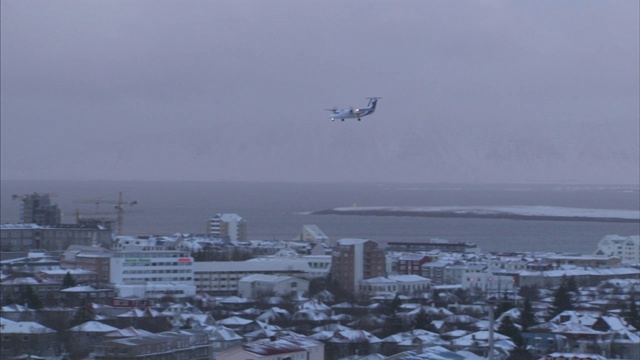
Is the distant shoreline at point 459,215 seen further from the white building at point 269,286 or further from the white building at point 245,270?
the white building at point 269,286

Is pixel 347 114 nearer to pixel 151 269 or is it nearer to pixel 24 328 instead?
pixel 24 328

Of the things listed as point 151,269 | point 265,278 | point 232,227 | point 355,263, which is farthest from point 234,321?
point 232,227

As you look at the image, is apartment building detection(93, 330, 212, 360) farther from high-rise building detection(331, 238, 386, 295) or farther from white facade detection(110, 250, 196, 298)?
high-rise building detection(331, 238, 386, 295)

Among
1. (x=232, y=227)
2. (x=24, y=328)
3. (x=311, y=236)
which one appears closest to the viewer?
(x=24, y=328)

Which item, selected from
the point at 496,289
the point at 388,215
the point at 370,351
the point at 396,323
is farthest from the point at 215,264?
the point at 388,215

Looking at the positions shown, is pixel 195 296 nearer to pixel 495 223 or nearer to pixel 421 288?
pixel 421 288

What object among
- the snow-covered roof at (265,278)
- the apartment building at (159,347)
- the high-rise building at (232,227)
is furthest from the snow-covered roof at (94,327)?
the high-rise building at (232,227)
